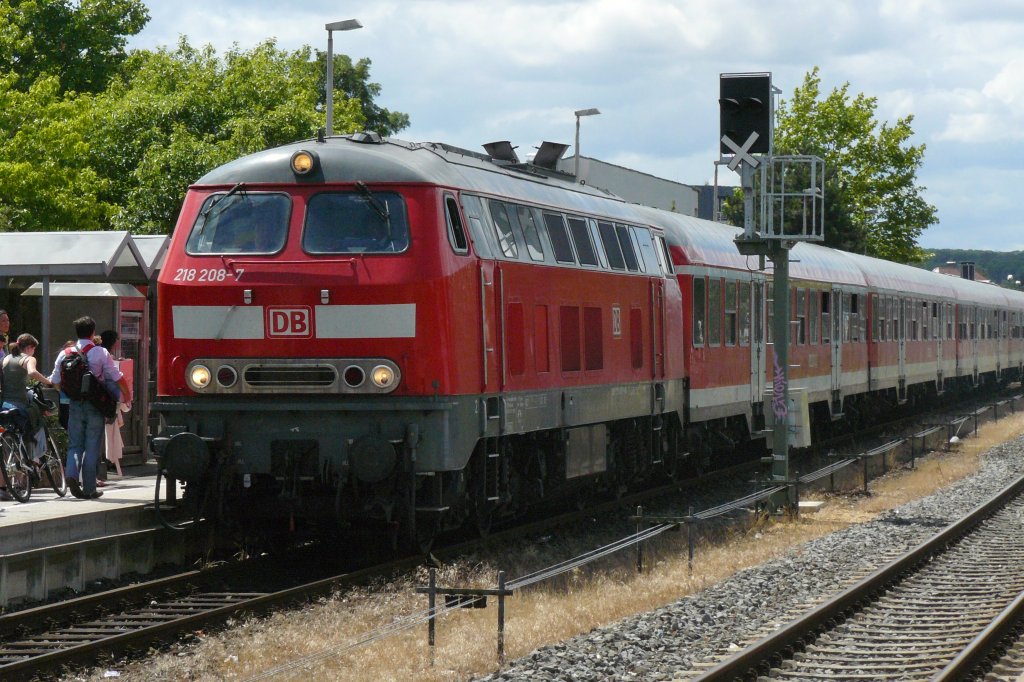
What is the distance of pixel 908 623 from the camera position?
11430 mm

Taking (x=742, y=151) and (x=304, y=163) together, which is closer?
(x=304, y=163)

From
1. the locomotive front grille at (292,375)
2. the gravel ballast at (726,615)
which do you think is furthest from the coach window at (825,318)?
the locomotive front grille at (292,375)

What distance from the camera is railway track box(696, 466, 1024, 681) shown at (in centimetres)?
960

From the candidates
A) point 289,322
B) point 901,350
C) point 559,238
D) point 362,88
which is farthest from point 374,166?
point 362,88

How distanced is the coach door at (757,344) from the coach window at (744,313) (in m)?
0.11

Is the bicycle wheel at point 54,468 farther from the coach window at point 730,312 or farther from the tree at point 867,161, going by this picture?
the tree at point 867,161

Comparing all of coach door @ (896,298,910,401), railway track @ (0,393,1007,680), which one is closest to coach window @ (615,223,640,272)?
railway track @ (0,393,1007,680)

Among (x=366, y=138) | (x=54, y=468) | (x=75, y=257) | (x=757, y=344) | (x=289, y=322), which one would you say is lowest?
(x=54, y=468)

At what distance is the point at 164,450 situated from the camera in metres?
12.3

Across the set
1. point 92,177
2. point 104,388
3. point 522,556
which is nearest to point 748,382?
point 522,556

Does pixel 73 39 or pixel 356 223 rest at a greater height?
pixel 73 39

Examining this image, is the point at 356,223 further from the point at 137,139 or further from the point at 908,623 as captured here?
the point at 137,139

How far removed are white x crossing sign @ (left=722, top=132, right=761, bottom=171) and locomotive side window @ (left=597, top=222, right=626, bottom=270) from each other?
1.53 meters

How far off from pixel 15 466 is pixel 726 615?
6.75 meters
